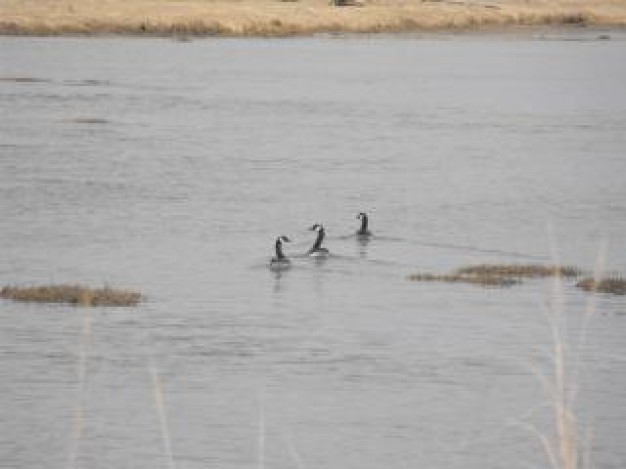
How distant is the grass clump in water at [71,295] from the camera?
29984mm

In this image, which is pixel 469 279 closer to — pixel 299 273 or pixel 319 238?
pixel 299 273

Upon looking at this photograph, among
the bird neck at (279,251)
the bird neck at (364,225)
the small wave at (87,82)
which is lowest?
the bird neck at (279,251)

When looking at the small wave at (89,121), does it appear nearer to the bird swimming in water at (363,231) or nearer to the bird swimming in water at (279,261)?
the bird swimming in water at (363,231)

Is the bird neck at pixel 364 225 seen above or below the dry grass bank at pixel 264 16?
below

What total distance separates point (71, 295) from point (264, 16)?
8635cm

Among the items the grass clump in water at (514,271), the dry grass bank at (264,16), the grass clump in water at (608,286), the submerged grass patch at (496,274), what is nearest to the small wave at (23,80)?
the dry grass bank at (264,16)

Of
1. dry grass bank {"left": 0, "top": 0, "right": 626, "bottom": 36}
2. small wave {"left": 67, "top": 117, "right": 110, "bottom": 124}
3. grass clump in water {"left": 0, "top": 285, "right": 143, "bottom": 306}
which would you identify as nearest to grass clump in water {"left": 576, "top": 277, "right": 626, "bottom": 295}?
grass clump in water {"left": 0, "top": 285, "right": 143, "bottom": 306}

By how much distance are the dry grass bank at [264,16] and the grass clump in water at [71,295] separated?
76058 mm

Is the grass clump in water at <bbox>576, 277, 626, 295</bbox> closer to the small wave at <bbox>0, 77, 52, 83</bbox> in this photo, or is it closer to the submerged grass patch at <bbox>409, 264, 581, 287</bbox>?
the submerged grass patch at <bbox>409, 264, 581, 287</bbox>

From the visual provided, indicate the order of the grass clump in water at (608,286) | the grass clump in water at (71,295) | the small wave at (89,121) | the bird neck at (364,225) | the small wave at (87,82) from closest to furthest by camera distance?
the grass clump in water at (71,295) → the grass clump in water at (608,286) → the bird neck at (364,225) → the small wave at (89,121) → the small wave at (87,82)

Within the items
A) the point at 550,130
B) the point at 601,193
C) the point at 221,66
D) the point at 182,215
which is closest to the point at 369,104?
the point at 550,130

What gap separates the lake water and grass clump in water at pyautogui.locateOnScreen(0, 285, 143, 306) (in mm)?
454

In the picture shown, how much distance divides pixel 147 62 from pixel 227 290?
226ft

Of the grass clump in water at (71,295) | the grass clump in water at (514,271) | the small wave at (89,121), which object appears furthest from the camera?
the small wave at (89,121)
